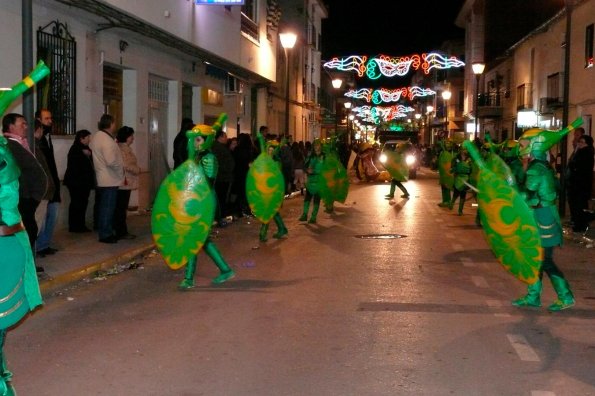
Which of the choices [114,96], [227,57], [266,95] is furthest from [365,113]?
[114,96]

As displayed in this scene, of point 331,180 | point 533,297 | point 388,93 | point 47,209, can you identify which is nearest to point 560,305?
point 533,297

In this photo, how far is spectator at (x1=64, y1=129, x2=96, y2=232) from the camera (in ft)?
43.1

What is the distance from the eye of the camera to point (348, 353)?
652 centimetres

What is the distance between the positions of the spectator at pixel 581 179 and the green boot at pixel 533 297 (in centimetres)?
697

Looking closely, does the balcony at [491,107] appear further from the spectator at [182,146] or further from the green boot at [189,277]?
the green boot at [189,277]

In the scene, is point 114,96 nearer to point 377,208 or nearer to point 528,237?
point 377,208

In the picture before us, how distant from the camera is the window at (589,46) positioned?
Answer: 2479 centimetres

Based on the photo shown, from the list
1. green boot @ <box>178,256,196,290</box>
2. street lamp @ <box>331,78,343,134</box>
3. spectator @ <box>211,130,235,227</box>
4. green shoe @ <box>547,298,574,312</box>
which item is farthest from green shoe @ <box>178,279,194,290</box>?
street lamp @ <box>331,78,343,134</box>

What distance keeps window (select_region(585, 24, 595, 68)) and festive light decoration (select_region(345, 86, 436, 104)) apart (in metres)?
27.9

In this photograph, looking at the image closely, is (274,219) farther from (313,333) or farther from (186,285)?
(313,333)

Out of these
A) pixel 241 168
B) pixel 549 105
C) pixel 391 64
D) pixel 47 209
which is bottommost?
pixel 47 209

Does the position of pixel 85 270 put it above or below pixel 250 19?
below

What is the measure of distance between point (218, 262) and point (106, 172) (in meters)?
3.90

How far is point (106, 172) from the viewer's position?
12609 millimetres
